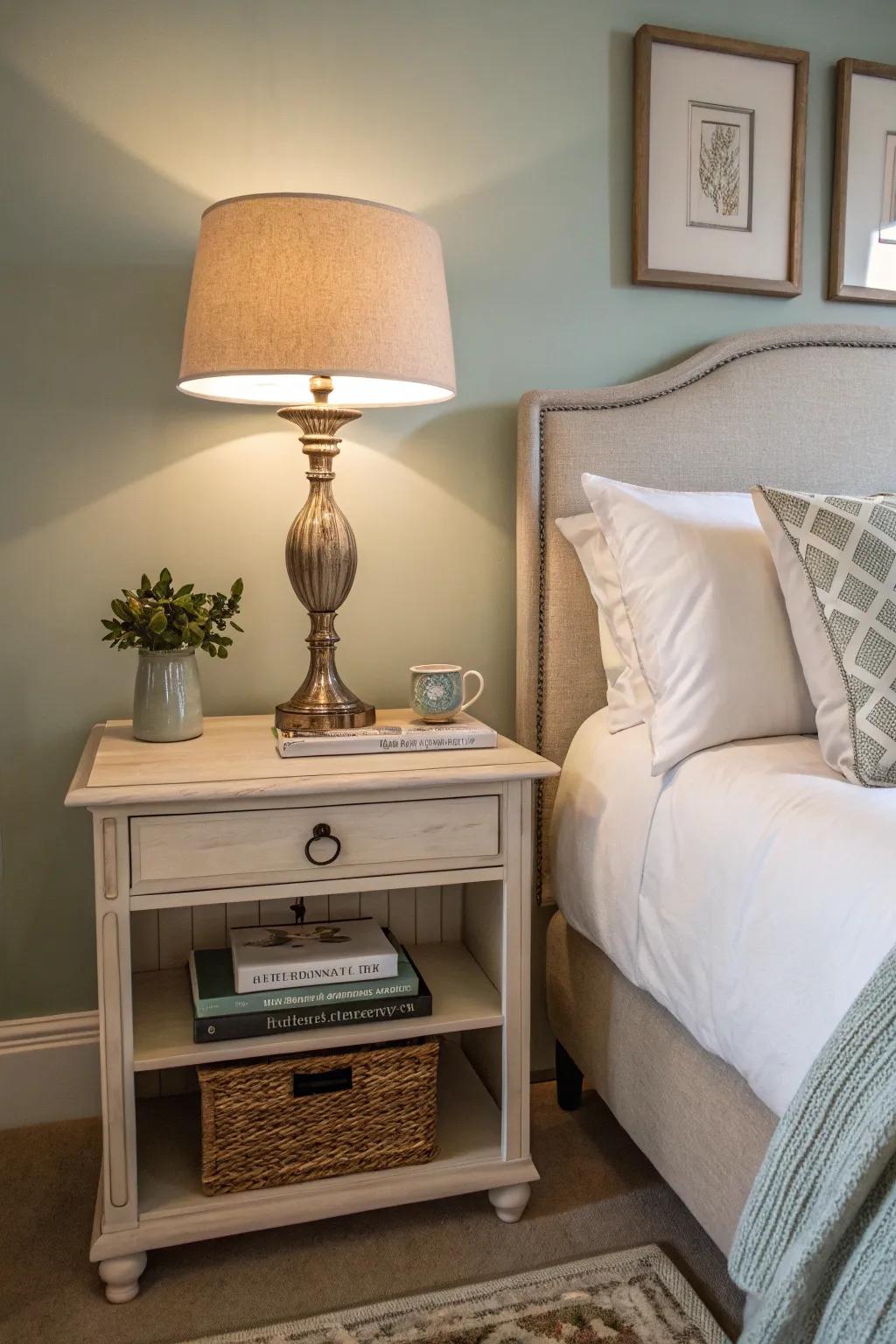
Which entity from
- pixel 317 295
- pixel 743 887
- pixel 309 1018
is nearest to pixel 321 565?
pixel 317 295

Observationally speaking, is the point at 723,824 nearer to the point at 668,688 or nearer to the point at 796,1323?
the point at 668,688

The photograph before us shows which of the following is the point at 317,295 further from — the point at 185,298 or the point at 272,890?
the point at 272,890

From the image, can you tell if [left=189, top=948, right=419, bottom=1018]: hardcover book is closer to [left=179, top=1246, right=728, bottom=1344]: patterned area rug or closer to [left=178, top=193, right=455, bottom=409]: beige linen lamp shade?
[left=179, top=1246, right=728, bottom=1344]: patterned area rug

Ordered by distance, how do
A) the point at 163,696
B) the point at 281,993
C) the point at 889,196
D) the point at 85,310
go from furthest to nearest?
the point at 889,196 → the point at 85,310 → the point at 163,696 → the point at 281,993

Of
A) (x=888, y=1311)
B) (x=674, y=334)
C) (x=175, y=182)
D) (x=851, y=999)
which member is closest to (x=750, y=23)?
(x=674, y=334)

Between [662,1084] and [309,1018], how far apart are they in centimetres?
52

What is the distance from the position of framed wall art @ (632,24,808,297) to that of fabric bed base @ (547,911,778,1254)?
1.31 m

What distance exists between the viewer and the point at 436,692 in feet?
5.49

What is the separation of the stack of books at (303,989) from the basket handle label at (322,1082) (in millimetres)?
75

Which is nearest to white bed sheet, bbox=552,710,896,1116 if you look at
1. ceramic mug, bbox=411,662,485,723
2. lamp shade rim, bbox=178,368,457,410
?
ceramic mug, bbox=411,662,485,723

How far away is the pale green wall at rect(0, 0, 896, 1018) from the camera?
1.72 m

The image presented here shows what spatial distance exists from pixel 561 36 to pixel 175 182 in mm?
778

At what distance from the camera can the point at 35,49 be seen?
1.67 m

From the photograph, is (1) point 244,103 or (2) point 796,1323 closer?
(2) point 796,1323
